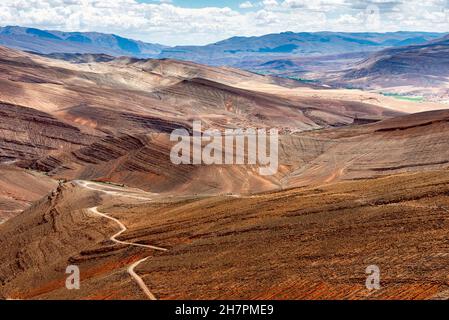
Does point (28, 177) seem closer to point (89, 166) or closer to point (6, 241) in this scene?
point (89, 166)

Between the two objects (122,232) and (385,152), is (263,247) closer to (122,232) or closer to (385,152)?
(122,232)

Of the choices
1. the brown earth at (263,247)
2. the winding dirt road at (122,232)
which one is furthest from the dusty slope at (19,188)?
the brown earth at (263,247)

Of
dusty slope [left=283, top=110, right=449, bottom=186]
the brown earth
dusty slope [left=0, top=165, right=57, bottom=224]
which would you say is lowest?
dusty slope [left=0, top=165, right=57, bottom=224]

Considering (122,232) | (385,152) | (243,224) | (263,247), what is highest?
(263,247)

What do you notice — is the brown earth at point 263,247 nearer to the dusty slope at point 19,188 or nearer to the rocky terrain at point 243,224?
the rocky terrain at point 243,224

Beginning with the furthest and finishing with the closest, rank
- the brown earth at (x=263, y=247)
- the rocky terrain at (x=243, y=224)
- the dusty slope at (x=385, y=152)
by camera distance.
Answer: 1. the dusty slope at (x=385, y=152)
2. the rocky terrain at (x=243, y=224)
3. the brown earth at (x=263, y=247)

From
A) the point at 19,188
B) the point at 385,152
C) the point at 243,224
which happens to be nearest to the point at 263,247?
the point at 243,224

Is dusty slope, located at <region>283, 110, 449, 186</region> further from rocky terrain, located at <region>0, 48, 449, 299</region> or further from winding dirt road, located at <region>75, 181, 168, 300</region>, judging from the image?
winding dirt road, located at <region>75, 181, 168, 300</region>

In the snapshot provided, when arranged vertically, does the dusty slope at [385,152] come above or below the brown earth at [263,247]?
below

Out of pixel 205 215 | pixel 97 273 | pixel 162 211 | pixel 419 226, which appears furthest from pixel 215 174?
pixel 419 226

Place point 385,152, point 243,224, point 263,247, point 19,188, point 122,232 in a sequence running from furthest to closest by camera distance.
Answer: point 385,152, point 19,188, point 122,232, point 243,224, point 263,247

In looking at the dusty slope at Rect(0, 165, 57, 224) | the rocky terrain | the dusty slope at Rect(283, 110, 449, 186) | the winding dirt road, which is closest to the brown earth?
the rocky terrain
